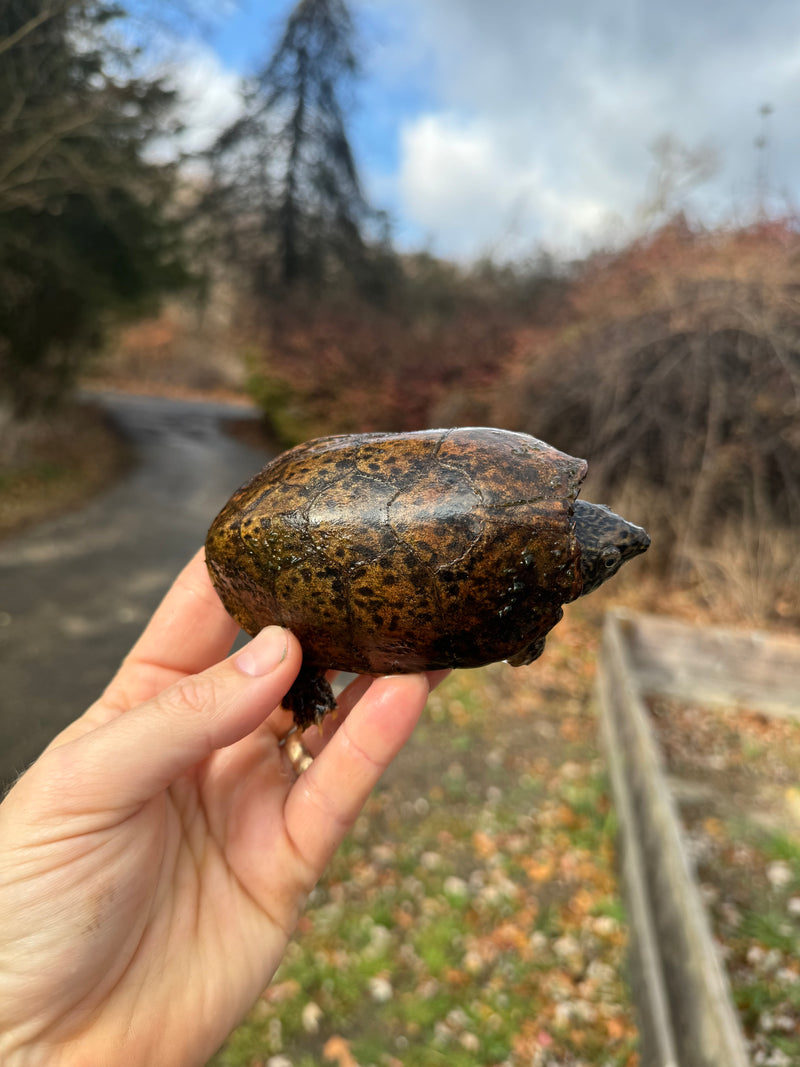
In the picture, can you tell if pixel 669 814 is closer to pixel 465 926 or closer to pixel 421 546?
pixel 465 926

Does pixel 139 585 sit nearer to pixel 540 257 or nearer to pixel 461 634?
pixel 461 634

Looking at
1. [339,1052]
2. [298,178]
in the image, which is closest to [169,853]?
[339,1052]

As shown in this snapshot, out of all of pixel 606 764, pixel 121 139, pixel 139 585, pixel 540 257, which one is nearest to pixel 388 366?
pixel 121 139

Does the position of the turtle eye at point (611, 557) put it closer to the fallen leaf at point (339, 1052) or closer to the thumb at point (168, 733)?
the thumb at point (168, 733)

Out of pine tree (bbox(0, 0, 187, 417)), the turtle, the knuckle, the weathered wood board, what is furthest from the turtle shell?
pine tree (bbox(0, 0, 187, 417))

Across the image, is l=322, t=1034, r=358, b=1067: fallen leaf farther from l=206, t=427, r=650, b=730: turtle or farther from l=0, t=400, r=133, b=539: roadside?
l=0, t=400, r=133, b=539: roadside
